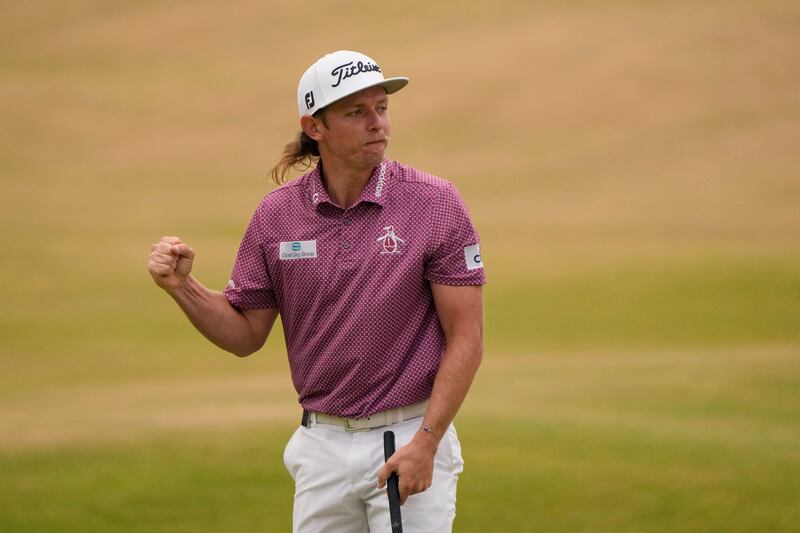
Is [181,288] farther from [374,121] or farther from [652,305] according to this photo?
[652,305]

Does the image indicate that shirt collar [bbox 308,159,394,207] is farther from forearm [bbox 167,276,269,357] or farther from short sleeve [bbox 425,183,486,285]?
forearm [bbox 167,276,269,357]

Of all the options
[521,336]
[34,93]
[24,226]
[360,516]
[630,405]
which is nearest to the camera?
[360,516]

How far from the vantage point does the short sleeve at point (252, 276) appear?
13.9ft

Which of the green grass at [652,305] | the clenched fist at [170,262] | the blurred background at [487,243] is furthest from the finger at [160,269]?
the green grass at [652,305]

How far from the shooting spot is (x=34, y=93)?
25.9 metres

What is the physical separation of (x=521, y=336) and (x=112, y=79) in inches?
528

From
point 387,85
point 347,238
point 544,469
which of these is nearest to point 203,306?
point 347,238

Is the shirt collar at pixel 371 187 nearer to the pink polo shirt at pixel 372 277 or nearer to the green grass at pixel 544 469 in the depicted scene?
the pink polo shirt at pixel 372 277

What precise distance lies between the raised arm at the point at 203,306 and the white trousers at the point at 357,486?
0.37m

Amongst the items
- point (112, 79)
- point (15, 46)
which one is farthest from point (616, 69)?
point (15, 46)

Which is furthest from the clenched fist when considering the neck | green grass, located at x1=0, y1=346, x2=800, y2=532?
green grass, located at x1=0, y1=346, x2=800, y2=532

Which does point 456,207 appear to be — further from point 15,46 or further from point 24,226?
point 15,46

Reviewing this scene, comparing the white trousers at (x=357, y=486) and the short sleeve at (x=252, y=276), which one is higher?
the short sleeve at (x=252, y=276)

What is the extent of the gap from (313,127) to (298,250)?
0.40 meters
